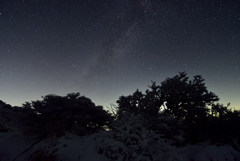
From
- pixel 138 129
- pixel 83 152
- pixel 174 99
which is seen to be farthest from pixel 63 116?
pixel 174 99

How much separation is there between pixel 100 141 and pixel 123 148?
1510mm

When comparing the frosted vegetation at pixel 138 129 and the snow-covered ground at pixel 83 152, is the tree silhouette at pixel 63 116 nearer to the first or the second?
the frosted vegetation at pixel 138 129

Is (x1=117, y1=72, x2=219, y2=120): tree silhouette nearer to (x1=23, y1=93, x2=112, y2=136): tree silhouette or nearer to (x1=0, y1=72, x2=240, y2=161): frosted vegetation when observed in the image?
(x1=0, y1=72, x2=240, y2=161): frosted vegetation

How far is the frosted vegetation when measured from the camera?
4.42 metres

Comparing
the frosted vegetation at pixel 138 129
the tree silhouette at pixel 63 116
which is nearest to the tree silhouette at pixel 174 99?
the frosted vegetation at pixel 138 129

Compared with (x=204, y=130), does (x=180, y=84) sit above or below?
above

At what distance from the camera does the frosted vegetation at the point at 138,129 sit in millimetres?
4418

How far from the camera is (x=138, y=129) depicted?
16.4 feet

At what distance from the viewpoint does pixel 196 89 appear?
9859 mm

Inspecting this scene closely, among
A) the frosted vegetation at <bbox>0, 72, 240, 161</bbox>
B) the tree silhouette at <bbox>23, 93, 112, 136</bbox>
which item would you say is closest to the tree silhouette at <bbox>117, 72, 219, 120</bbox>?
the frosted vegetation at <bbox>0, 72, 240, 161</bbox>

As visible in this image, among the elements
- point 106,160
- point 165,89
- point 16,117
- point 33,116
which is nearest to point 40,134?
point 33,116

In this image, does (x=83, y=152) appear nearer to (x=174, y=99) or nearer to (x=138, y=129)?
(x=138, y=129)

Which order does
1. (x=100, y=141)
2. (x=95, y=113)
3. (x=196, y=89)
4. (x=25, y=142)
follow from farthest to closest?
(x=95, y=113)
(x=196, y=89)
(x=25, y=142)
(x=100, y=141)

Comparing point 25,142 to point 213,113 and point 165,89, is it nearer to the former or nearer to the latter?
point 165,89
